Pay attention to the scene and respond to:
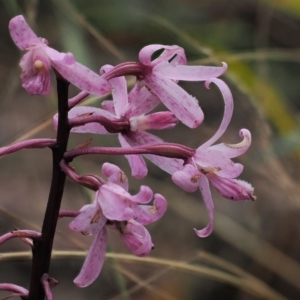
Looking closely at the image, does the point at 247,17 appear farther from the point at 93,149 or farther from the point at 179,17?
the point at 93,149

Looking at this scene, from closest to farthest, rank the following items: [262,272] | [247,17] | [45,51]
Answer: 1. [45,51]
2. [262,272]
3. [247,17]

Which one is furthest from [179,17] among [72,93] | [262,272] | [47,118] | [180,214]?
[47,118]

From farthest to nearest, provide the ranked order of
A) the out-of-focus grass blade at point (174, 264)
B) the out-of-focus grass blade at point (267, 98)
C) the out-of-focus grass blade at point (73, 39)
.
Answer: the out-of-focus grass blade at point (267, 98), the out-of-focus grass blade at point (73, 39), the out-of-focus grass blade at point (174, 264)

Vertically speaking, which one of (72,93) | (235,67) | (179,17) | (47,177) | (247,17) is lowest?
(47,177)

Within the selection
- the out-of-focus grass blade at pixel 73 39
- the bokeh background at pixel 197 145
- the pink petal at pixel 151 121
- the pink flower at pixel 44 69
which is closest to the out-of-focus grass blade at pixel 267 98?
the bokeh background at pixel 197 145

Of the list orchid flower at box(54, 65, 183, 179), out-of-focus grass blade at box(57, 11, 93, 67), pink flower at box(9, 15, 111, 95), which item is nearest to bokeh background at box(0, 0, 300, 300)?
out-of-focus grass blade at box(57, 11, 93, 67)

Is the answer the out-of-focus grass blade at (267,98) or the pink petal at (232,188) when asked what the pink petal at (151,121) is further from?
the out-of-focus grass blade at (267,98)

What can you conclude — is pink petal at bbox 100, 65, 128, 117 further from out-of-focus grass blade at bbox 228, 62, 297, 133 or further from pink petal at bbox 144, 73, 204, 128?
out-of-focus grass blade at bbox 228, 62, 297, 133
